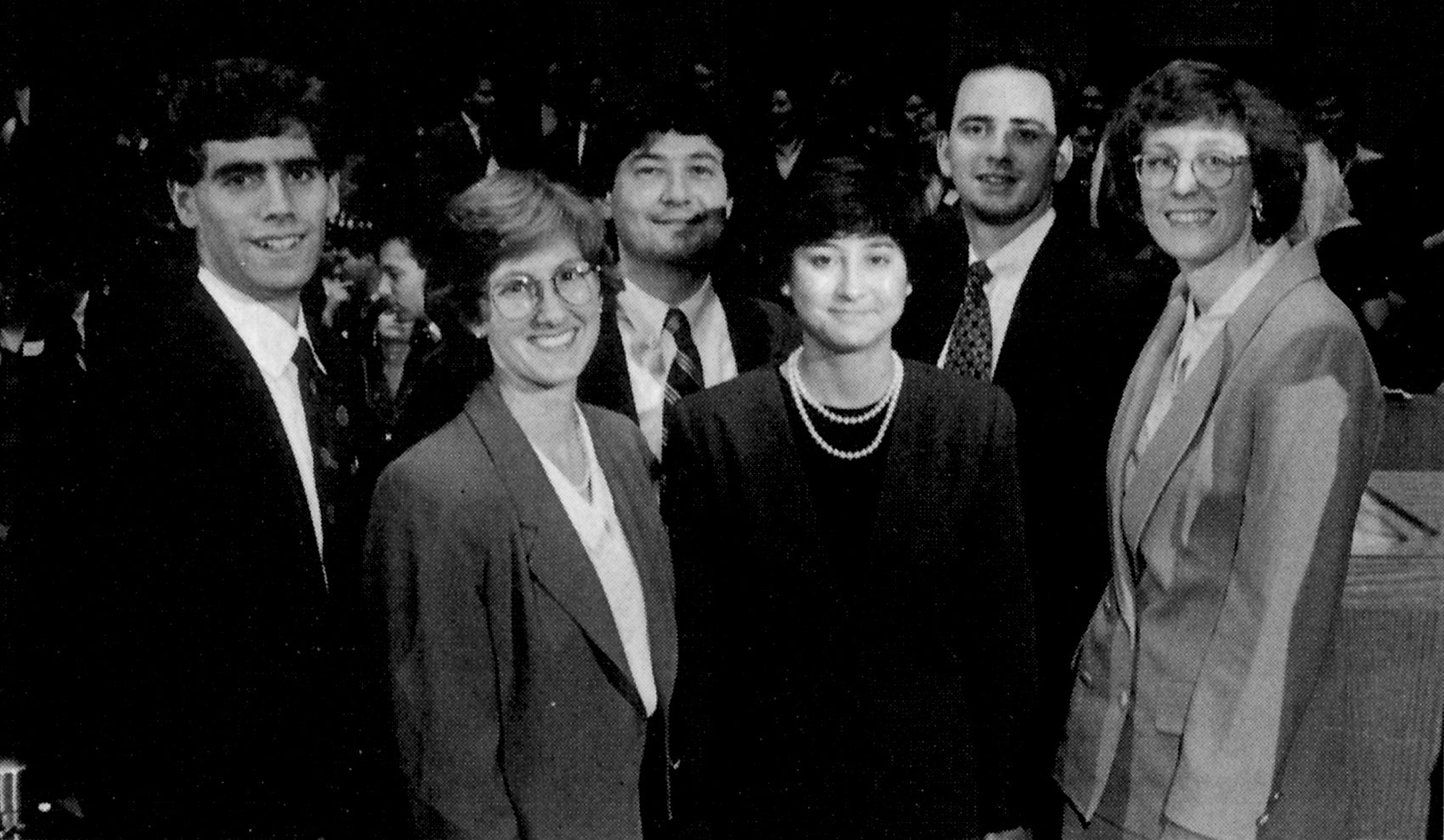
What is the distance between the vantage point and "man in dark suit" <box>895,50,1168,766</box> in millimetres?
2531

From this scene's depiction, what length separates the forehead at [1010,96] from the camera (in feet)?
9.02

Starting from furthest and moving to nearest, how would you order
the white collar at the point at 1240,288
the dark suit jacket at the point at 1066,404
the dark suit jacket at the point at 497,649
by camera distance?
the dark suit jacket at the point at 1066,404 < the white collar at the point at 1240,288 < the dark suit jacket at the point at 497,649

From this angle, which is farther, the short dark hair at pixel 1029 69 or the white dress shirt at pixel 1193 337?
the short dark hair at pixel 1029 69

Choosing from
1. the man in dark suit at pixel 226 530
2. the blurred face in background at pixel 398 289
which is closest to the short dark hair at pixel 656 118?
the man in dark suit at pixel 226 530

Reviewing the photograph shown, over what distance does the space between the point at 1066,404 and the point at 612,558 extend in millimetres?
963

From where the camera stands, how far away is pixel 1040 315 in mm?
2619

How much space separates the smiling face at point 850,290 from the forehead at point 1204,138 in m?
0.48

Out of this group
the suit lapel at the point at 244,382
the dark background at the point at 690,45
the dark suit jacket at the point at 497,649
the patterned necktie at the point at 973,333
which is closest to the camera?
the dark suit jacket at the point at 497,649

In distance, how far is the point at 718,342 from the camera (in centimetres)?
277

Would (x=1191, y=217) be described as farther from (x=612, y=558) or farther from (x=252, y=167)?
(x=252, y=167)

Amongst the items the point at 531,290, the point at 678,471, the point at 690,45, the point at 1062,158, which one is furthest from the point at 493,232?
the point at 690,45

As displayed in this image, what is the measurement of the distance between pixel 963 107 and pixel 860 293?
0.85m

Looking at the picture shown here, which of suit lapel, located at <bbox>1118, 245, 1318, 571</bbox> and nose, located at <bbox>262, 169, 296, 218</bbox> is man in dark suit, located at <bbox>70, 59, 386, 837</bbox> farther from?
suit lapel, located at <bbox>1118, 245, 1318, 571</bbox>

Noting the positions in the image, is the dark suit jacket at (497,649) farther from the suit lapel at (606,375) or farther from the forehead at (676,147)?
the forehead at (676,147)
